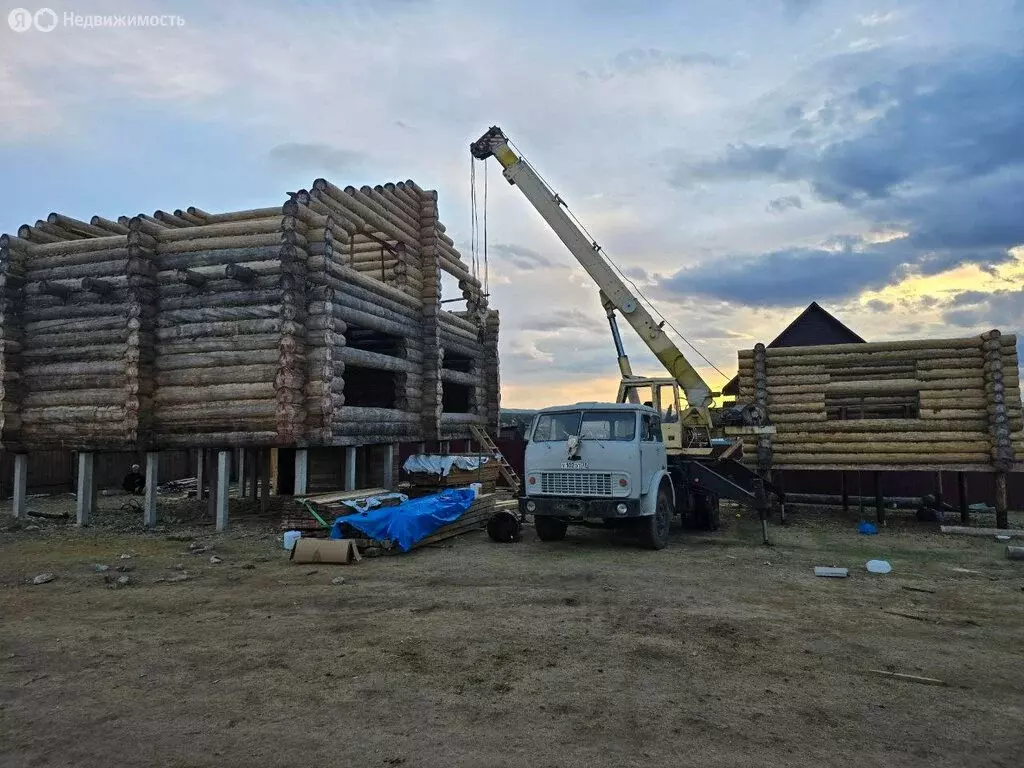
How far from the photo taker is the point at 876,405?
18.3m

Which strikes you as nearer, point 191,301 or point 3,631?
point 3,631

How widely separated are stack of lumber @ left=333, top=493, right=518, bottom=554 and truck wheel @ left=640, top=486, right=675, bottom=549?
3.99 m

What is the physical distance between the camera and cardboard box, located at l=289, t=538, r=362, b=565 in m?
11.3

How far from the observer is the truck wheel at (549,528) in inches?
523

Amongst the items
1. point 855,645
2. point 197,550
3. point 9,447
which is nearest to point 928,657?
point 855,645

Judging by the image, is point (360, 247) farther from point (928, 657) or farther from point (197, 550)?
point (928, 657)

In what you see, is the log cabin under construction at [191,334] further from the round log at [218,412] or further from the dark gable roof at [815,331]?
the dark gable roof at [815,331]

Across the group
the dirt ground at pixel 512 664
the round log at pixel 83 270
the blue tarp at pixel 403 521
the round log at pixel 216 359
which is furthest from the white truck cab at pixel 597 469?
the round log at pixel 83 270

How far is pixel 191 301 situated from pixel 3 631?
973 cm

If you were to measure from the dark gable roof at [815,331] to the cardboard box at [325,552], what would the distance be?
2053cm

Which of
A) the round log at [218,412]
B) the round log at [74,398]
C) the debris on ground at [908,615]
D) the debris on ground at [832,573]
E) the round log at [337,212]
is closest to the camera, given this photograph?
the debris on ground at [908,615]

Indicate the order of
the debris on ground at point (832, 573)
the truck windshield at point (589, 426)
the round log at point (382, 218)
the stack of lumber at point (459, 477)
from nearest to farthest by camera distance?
the debris on ground at point (832, 573) → the truck windshield at point (589, 426) → the stack of lumber at point (459, 477) → the round log at point (382, 218)

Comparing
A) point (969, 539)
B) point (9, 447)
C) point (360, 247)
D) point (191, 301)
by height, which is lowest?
point (969, 539)

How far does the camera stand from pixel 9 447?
16797 mm
